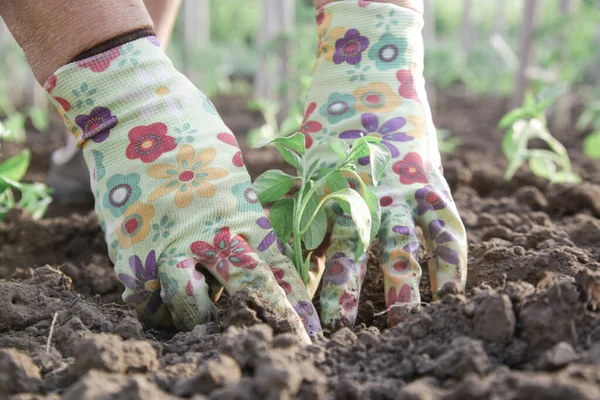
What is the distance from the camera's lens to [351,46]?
1.44 metres

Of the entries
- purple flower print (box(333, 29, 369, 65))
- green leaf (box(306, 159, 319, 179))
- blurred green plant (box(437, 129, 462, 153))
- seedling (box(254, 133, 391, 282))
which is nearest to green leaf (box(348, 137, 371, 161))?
seedling (box(254, 133, 391, 282))

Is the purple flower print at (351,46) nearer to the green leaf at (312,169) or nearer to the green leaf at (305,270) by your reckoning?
the green leaf at (312,169)

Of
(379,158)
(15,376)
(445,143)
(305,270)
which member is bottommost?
(445,143)

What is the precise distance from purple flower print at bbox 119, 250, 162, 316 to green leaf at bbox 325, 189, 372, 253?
0.36 meters

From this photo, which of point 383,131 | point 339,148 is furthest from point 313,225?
point 383,131

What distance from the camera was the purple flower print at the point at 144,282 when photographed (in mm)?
1199

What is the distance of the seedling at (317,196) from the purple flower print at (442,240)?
17 centimetres

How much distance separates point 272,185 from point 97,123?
0.36 m

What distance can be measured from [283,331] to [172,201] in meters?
0.33

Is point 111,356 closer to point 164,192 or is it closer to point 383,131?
point 164,192

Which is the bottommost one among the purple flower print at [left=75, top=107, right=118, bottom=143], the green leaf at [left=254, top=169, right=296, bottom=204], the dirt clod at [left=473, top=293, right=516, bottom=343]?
the dirt clod at [left=473, top=293, right=516, bottom=343]

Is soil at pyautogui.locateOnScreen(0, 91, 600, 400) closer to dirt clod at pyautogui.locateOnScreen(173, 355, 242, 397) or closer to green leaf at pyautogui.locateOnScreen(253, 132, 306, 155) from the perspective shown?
dirt clod at pyautogui.locateOnScreen(173, 355, 242, 397)

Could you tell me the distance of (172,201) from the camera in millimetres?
1220

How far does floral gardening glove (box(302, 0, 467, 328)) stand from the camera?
4.12ft
